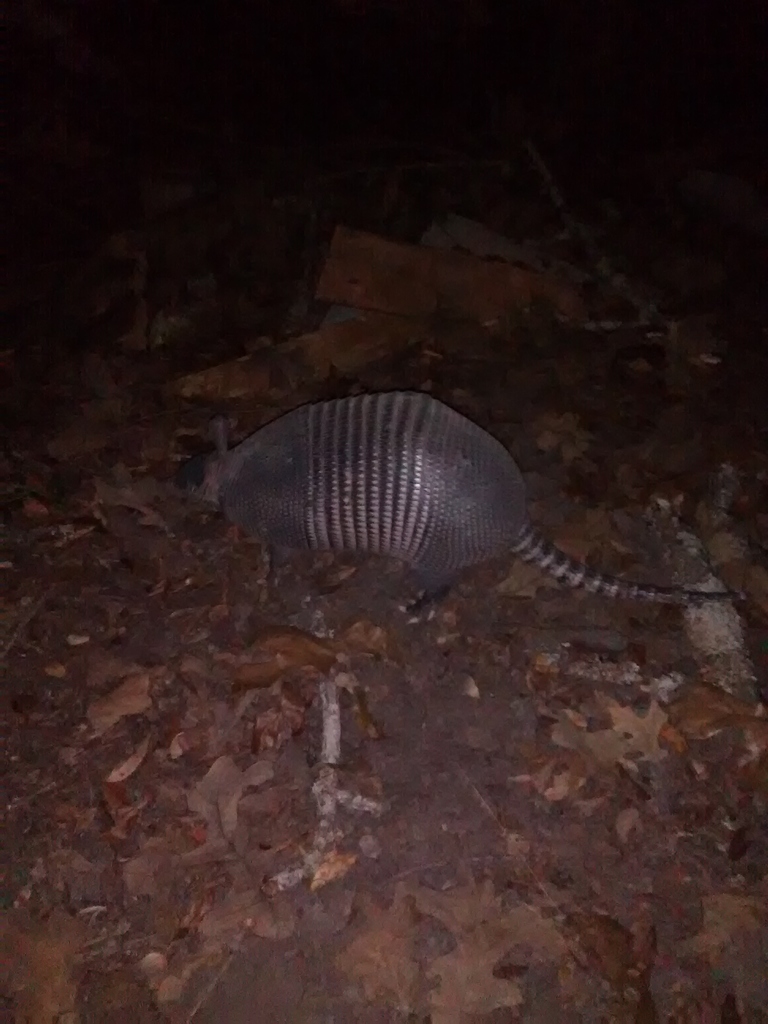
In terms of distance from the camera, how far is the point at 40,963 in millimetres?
3293

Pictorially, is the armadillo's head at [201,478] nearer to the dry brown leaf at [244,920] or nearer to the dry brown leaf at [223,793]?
the dry brown leaf at [223,793]

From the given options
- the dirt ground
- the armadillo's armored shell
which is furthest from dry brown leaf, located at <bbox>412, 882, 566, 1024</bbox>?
the armadillo's armored shell

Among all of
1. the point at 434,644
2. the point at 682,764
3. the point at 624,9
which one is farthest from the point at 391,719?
the point at 624,9

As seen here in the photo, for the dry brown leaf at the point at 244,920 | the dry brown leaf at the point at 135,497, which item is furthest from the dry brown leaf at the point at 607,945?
the dry brown leaf at the point at 135,497

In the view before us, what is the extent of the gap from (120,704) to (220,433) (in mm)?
1461

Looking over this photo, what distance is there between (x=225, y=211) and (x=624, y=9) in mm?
4488

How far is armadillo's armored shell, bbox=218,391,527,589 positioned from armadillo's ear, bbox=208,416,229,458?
5.7 inches

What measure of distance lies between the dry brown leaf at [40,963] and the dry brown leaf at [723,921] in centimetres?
227

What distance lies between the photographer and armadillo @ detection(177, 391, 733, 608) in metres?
4.22

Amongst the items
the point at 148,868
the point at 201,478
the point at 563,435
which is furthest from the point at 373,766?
the point at 563,435

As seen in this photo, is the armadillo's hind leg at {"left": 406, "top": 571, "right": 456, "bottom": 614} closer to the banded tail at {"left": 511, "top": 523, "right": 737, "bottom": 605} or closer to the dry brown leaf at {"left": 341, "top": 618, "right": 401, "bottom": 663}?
the dry brown leaf at {"left": 341, "top": 618, "right": 401, "bottom": 663}

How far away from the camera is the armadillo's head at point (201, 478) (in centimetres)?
470

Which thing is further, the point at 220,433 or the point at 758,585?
the point at 220,433

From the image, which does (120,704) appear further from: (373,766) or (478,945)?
(478,945)
